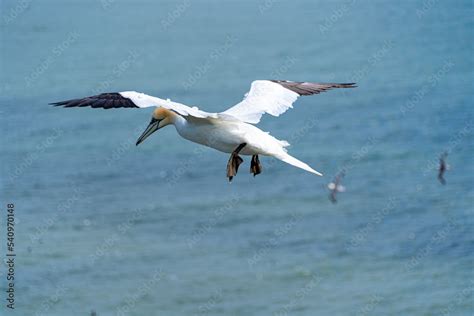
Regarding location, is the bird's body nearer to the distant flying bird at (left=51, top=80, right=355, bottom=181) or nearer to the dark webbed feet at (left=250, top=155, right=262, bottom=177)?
the distant flying bird at (left=51, top=80, right=355, bottom=181)

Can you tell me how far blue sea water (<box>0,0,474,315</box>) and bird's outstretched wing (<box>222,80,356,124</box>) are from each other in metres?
3.53

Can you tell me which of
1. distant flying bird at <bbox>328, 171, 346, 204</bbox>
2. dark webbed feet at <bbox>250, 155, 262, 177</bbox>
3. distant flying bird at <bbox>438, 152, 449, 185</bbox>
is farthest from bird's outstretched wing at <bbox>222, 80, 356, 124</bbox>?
distant flying bird at <bbox>438, 152, 449, 185</bbox>

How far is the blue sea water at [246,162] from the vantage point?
16.1m

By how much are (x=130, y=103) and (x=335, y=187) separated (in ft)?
25.1

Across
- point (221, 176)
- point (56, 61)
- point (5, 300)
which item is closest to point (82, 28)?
point (56, 61)

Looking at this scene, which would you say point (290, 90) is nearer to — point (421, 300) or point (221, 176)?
point (421, 300)

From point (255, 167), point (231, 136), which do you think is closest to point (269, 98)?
point (255, 167)

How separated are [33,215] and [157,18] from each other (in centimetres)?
987

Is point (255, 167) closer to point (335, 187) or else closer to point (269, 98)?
point (269, 98)

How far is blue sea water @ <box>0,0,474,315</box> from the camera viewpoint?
1611cm

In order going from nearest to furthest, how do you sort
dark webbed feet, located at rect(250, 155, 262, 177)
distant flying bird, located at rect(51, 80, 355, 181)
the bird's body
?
distant flying bird, located at rect(51, 80, 355, 181) → the bird's body → dark webbed feet, located at rect(250, 155, 262, 177)

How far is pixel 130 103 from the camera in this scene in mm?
11258

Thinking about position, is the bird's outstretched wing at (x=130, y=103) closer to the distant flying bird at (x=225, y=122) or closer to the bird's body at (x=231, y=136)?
the distant flying bird at (x=225, y=122)

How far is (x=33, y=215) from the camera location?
18344 mm
